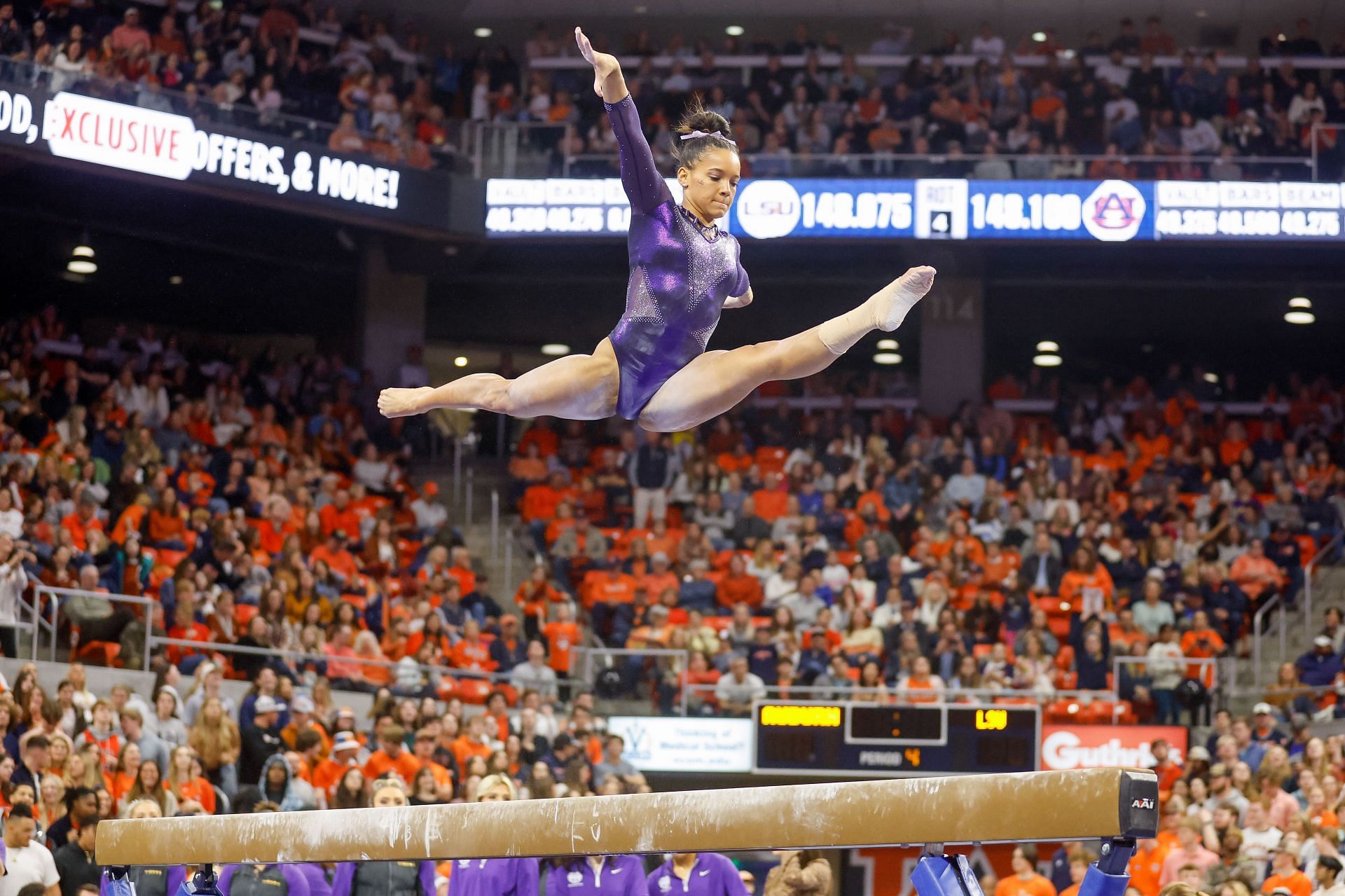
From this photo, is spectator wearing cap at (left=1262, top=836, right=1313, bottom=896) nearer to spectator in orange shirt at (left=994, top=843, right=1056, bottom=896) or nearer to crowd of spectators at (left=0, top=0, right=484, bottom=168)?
spectator in orange shirt at (left=994, top=843, right=1056, bottom=896)

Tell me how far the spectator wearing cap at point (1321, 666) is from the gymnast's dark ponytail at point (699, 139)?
35.3ft

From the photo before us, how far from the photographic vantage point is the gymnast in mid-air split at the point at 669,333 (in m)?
5.51

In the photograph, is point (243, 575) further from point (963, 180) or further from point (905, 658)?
point (963, 180)

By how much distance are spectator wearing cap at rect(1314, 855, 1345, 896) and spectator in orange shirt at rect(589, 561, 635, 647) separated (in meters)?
7.52

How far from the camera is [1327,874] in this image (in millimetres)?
9422

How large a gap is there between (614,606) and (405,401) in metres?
10.8

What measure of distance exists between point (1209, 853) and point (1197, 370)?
35.8 ft

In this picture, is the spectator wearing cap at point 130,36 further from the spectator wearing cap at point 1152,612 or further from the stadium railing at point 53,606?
the spectator wearing cap at point 1152,612

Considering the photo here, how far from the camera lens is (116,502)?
589 inches

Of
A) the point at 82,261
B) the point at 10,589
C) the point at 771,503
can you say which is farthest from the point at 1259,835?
the point at 82,261

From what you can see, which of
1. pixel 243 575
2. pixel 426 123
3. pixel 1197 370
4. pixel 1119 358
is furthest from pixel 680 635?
pixel 1119 358

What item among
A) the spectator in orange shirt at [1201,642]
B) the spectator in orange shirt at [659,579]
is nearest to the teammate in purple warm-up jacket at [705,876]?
the spectator in orange shirt at [659,579]

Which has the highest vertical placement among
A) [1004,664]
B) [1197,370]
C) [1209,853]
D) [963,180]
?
[963,180]

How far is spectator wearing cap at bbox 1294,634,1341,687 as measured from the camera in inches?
582
